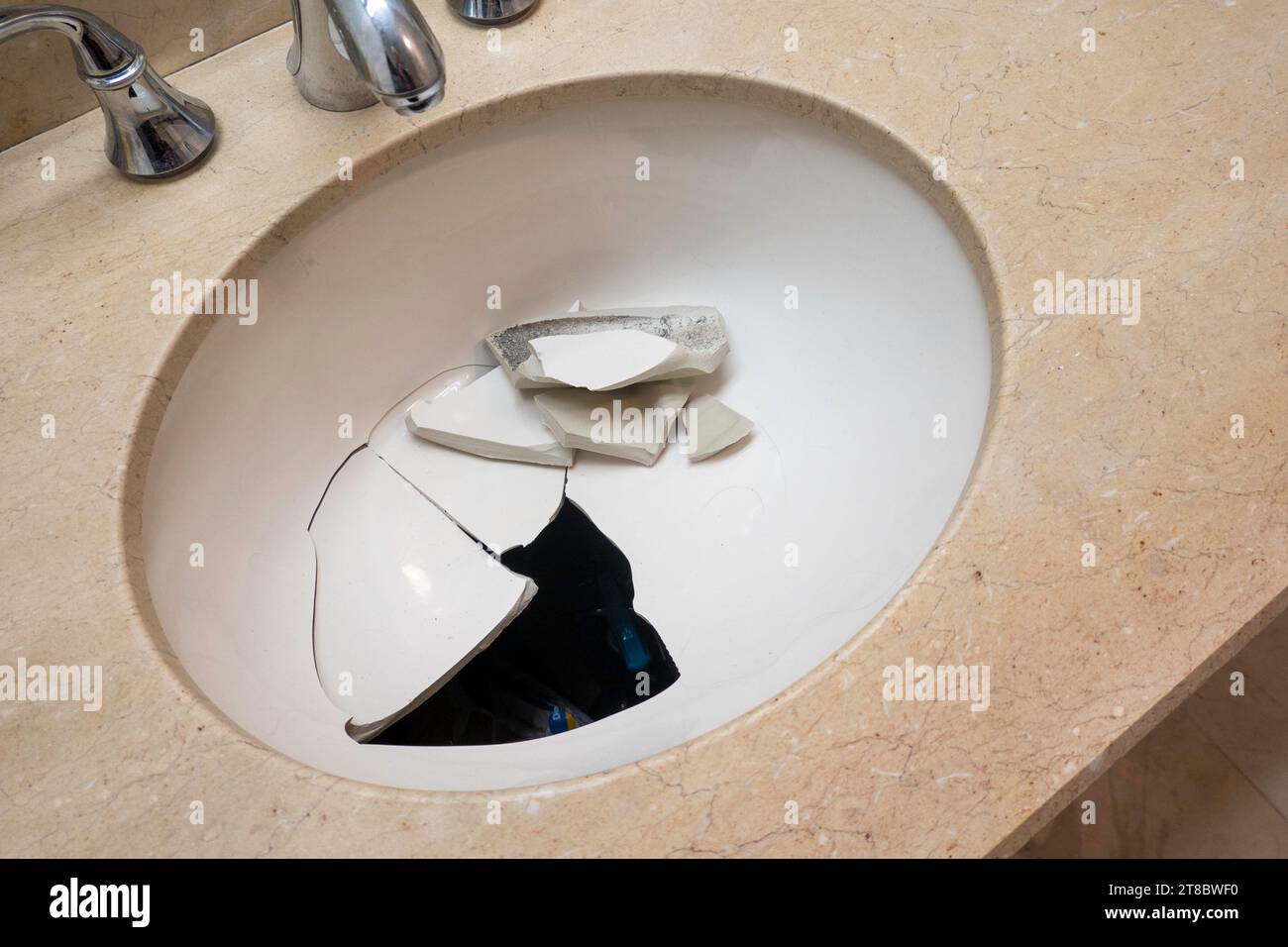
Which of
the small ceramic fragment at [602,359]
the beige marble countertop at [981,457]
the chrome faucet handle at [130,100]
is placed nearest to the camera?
the beige marble countertop at [981,457]

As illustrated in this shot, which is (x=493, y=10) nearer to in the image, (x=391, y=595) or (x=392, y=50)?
(x=392, y=50)

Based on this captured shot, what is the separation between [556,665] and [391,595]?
0.47 ft

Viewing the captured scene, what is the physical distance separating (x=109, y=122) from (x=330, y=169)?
0.15 m

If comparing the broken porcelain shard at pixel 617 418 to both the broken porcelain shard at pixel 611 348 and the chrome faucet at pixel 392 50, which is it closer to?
the broken porcelain shard at pixel 611 348

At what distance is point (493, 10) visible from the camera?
82cm

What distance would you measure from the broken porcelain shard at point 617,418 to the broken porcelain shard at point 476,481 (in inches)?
0.9

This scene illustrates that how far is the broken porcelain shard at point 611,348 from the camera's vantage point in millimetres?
793

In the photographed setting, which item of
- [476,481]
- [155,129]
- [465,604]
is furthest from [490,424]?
[155,129]

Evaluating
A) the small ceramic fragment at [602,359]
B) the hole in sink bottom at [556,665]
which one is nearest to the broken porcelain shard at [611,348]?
the small ceramic fragment at [602,359]

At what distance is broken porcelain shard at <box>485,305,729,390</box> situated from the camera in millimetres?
793

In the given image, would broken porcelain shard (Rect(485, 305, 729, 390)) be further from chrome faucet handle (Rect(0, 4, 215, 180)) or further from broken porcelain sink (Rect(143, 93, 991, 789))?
chrome faucet handle (Rect(0, 4, 215, 180))

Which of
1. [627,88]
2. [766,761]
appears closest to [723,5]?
[627,88]
